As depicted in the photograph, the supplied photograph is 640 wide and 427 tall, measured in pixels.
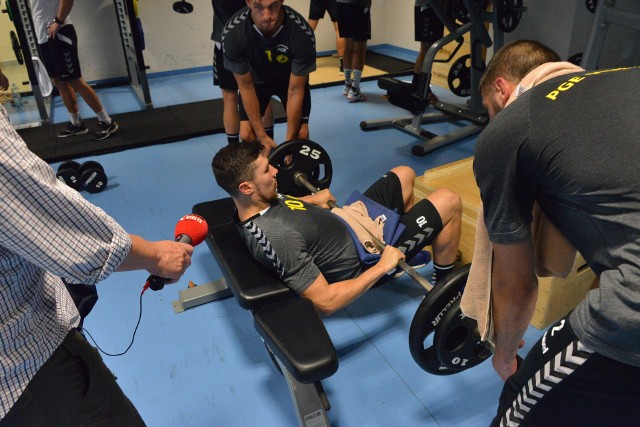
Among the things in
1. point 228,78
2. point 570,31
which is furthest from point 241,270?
point 570,31

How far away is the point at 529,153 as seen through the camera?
2.56ft

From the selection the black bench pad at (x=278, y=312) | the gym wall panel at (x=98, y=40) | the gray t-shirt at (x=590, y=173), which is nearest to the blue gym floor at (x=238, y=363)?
the black bench pad at (x=278, y=312)

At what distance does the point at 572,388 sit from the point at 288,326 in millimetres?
791

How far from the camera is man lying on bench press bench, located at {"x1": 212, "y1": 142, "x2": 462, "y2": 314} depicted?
160 centimetres

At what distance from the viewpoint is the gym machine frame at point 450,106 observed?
3.45 m

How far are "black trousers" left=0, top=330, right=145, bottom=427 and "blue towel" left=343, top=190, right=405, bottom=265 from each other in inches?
39.5

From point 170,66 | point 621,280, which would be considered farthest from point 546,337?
point 170,66

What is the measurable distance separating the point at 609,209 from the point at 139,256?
2.57 ft

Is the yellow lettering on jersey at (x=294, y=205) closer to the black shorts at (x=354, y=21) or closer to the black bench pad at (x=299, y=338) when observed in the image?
the black bench pad at (x=299, y=338)

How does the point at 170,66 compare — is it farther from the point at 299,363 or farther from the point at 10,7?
the point at 299,363

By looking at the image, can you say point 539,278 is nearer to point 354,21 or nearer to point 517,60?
point 517,60

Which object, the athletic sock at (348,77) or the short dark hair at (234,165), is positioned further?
the athletic sock at (348,77)

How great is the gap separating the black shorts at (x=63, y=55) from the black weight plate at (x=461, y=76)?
280cm

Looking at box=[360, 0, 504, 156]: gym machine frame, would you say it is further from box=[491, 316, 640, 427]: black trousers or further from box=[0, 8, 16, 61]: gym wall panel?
box=[0, 8, 16, 61]: gym wall panel
